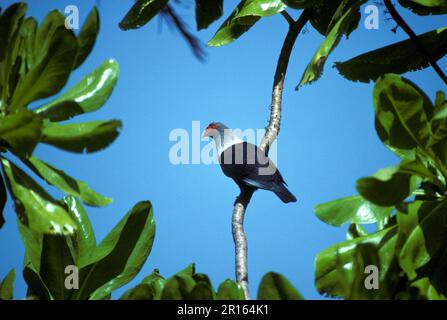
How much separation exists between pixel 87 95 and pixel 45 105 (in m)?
0.15

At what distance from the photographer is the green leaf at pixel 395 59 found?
7.50ft

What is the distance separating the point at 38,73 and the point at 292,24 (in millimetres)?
1304

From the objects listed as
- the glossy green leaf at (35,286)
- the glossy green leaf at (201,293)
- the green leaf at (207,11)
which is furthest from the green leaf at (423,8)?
the glossy green leaf at (35,286)

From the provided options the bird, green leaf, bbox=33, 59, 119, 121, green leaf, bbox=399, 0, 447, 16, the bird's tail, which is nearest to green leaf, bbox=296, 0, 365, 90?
green leaf, bbox=399, 0, 447, 16

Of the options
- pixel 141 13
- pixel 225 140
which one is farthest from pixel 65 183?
pixel 225 140

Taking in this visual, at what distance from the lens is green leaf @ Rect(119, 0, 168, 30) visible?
8.19ft

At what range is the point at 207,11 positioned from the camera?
8.41 feet

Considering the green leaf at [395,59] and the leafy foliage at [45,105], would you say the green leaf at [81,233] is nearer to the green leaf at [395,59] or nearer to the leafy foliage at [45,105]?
the leafy foliage at [45,105]

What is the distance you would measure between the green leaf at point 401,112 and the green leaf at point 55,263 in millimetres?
1071

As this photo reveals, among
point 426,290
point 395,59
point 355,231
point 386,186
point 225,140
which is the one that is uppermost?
point 225,140

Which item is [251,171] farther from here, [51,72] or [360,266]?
[360,266]

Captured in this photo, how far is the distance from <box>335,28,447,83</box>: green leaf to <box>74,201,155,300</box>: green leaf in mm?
1036
